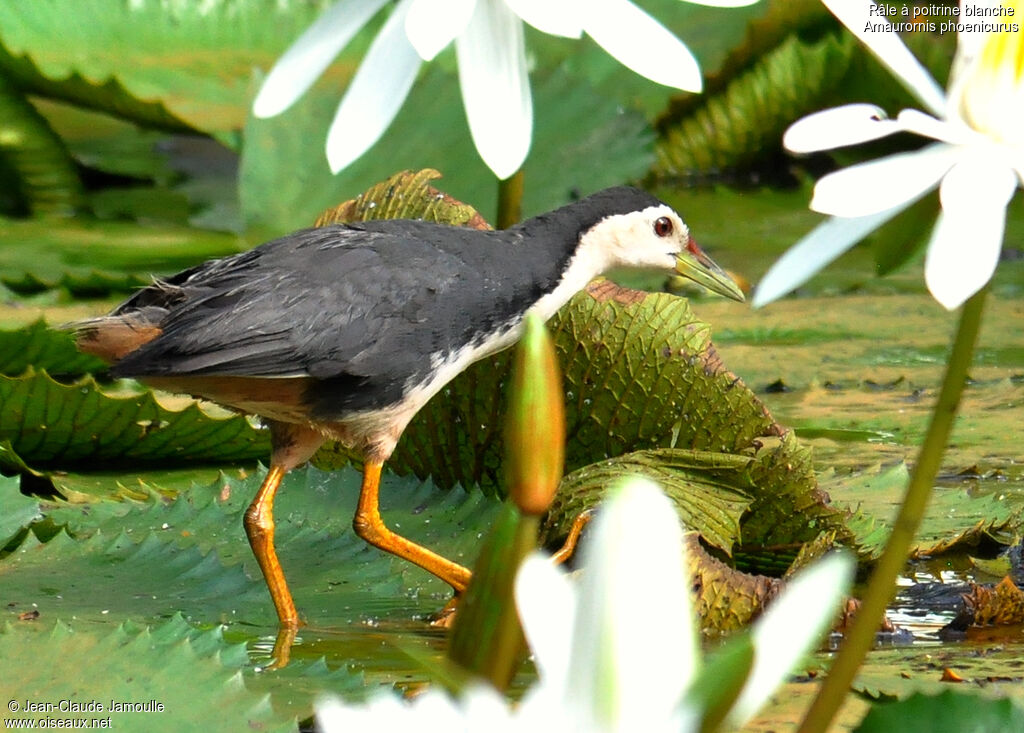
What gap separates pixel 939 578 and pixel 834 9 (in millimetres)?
1233

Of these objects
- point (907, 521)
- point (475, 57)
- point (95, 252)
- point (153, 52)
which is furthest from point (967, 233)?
point (153, 52)

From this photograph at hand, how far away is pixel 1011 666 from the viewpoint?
1.43 metres

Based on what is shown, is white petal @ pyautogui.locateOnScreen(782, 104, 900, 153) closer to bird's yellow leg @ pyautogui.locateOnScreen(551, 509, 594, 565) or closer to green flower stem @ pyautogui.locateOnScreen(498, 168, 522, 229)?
bird's yellow leg @ pyautogui.locateOnScreen(551, 509, 594, 565)

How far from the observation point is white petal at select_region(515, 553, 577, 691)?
454 millimetres

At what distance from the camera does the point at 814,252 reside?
2.20ft

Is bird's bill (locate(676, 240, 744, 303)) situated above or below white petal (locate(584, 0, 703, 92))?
below

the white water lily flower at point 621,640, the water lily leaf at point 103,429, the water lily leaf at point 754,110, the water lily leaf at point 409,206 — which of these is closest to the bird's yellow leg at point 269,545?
the water lily leaf at point 103,429

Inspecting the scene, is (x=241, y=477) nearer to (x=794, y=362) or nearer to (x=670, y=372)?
(x=670, y=372)

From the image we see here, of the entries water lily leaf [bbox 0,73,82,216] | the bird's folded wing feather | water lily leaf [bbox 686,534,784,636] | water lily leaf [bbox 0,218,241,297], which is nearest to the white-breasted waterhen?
the bird's folded wing feather

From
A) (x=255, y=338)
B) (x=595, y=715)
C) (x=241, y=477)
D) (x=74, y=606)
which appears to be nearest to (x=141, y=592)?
(x=74, y=606)

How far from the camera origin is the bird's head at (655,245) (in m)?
2.07

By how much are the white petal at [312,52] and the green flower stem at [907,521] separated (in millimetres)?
318

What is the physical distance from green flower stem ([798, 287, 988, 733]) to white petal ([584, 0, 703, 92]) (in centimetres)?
17

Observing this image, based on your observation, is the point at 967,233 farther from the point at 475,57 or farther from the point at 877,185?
the point at 475,57
